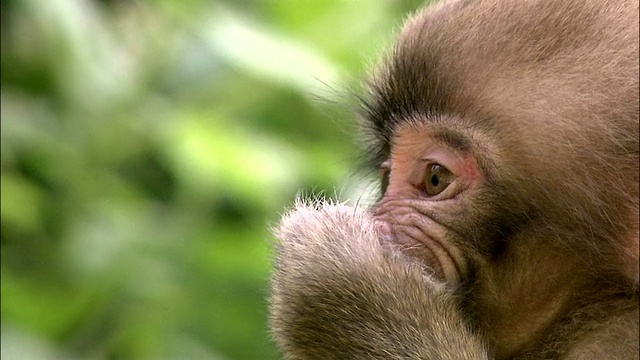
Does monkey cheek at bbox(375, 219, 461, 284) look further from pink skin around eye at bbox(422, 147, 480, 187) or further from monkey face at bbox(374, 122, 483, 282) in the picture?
pink skin around eye at bbox(422, 147, 480, 187)

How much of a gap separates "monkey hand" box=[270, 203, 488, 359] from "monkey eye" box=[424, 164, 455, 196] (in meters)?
0.12

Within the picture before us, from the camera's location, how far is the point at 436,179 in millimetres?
1721

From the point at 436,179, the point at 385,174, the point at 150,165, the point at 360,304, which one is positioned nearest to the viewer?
the point at 360,304

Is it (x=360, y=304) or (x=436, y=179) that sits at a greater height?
(x=436, y=179)

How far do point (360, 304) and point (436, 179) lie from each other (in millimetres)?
251

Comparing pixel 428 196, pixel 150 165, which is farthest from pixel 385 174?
pixel 150 165

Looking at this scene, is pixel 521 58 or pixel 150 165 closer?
pixel 521 58

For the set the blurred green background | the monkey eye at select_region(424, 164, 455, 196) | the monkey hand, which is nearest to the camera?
the monkey hand

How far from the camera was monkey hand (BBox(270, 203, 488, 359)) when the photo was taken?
1.57 meters

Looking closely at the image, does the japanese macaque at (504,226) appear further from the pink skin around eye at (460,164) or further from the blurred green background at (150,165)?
the blurred green background at (150,165)

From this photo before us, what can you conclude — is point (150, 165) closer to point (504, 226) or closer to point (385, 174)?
point (385, 174)

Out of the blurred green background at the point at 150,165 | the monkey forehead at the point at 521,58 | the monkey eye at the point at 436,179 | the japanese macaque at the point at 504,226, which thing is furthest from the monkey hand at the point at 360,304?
the blurred green background at the point at 150,165

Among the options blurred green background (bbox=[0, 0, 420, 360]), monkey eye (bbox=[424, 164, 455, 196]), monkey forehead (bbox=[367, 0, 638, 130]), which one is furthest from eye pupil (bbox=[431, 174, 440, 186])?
blurred green background (bbox=[0, 0, 420, 360])

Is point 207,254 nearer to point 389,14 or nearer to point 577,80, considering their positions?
point 389,14
